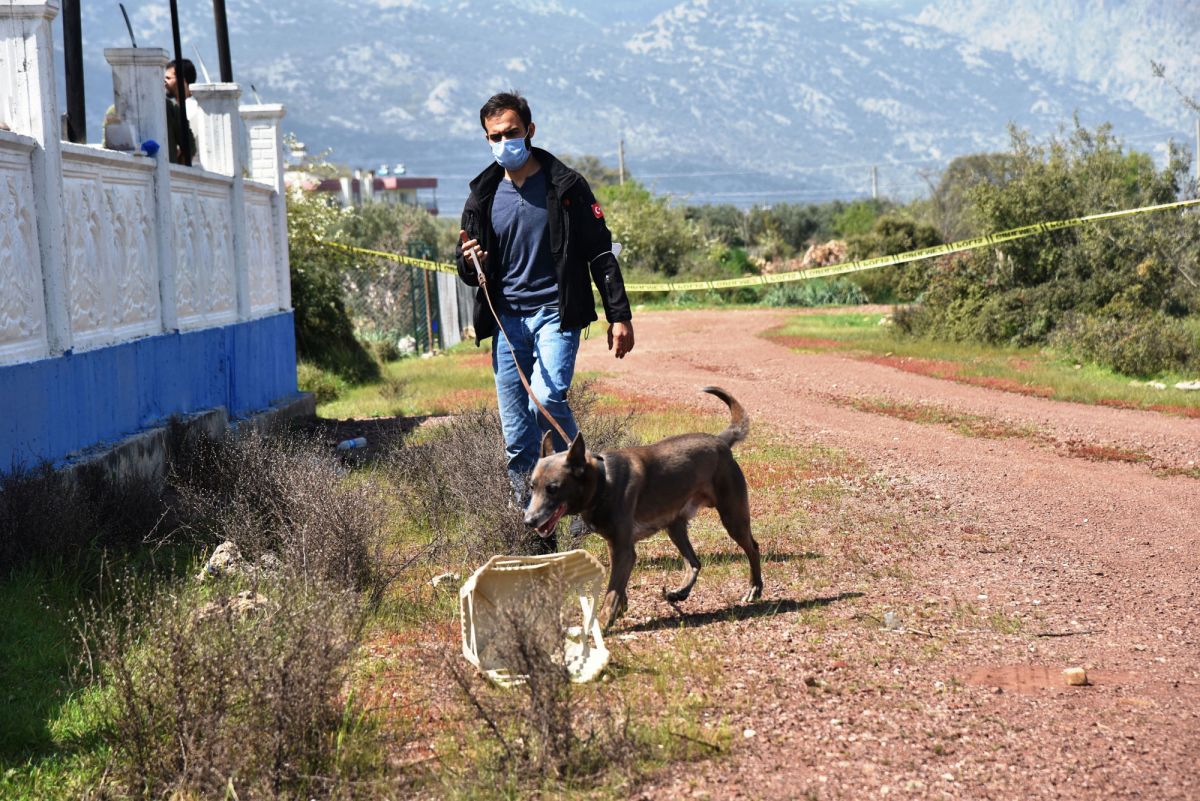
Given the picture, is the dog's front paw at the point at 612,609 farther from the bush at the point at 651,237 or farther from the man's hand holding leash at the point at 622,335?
the bush at the point at 651,237

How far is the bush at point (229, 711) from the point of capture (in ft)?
14.2

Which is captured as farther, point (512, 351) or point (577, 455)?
point (512, 351)

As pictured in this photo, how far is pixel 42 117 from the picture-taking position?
870cm

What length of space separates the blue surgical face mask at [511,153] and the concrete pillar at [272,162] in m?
9.52

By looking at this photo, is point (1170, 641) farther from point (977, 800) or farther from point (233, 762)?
point (233, 762)

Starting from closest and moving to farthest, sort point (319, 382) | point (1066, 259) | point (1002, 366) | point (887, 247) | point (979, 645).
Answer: point (979, 645) → point (319, 382) → point (1002, 366) → point (1066, 259) → point (887, 247)

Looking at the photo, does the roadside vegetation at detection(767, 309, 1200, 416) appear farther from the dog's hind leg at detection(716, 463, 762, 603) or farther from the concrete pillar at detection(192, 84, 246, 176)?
the concrete pillar at detection(192, 84, 246, 176)

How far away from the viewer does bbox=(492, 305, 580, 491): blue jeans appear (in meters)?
6.90

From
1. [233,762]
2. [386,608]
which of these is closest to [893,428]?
[386,608]

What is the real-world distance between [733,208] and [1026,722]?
309ft

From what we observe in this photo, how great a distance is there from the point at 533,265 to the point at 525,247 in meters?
0.11

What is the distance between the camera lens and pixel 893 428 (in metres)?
14.2

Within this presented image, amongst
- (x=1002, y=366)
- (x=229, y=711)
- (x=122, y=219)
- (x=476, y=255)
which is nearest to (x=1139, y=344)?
(x=1002, y=366)

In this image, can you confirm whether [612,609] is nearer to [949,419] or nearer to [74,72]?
[74,72]
